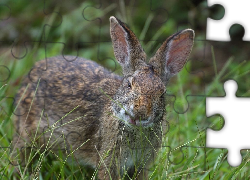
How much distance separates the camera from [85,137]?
5.74 m

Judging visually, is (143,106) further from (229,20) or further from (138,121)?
(229,20)

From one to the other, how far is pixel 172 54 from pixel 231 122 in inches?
44.0

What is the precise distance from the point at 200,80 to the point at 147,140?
3.80m

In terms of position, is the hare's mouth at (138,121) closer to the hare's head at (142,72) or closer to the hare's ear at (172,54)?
the hare's head at (142,72)

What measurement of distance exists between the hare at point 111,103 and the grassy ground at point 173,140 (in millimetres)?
219

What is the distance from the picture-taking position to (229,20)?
188 inches

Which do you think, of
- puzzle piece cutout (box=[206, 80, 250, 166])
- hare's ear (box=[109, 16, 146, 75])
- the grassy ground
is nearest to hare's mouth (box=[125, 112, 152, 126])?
the grassy ground

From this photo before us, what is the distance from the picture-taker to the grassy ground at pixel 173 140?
17.0 feet

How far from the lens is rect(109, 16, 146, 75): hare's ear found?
5105 mm

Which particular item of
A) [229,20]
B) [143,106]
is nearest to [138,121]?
[143,106]

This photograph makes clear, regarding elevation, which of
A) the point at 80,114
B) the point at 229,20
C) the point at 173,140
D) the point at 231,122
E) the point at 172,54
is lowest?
the point at 173,140

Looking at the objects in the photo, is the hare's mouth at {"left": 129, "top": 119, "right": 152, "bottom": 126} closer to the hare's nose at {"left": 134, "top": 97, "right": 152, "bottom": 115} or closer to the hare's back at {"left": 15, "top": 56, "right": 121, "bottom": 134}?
the hare's nose at {"left": 134, "top": 97, "right": 152, "bottom": 115}

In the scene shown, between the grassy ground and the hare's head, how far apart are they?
1.41 feet

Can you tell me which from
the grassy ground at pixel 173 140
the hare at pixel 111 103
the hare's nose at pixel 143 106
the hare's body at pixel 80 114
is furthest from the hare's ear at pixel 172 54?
the hare's nose at pixel 143 106
